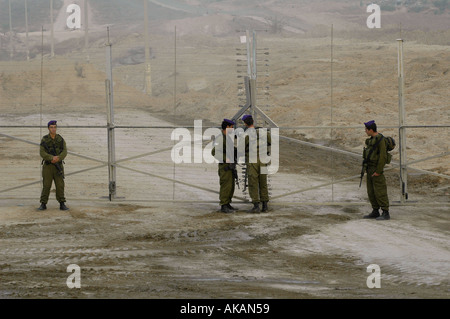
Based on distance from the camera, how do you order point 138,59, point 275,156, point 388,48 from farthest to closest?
point 138,59 → point 388,48 → point 275,156

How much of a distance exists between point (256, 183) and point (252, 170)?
→ 27 centimetres

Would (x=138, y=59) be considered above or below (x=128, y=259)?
above

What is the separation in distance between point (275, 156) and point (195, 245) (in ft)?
36.8

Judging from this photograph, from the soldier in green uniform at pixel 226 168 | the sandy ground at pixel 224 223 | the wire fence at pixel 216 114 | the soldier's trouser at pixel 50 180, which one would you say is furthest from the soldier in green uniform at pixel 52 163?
the soldier in green uniform at pixel 226 168

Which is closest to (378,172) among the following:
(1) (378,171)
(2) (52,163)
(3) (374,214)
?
(1) (378,171)

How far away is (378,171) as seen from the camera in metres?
13.2

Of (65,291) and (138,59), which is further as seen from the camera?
(138,59)

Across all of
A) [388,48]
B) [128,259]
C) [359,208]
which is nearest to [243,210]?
[359,208]

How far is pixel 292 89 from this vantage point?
Result: 3953 centimetres

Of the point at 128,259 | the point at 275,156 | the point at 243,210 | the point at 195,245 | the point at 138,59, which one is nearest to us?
the point at 128,259

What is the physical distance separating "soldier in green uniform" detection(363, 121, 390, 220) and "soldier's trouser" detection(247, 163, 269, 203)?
6.26 ft

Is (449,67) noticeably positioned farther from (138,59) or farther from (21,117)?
(138,59)

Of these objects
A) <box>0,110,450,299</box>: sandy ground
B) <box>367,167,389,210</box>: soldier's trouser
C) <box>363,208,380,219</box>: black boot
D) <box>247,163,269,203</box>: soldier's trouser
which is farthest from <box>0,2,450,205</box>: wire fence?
<box>363,208,380,219</box>: black boot

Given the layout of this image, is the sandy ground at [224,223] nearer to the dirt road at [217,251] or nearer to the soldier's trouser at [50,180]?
the dirt road at [217,251]
